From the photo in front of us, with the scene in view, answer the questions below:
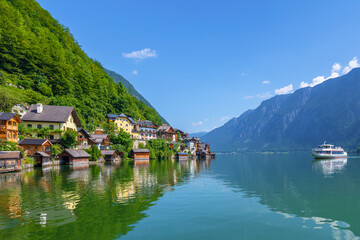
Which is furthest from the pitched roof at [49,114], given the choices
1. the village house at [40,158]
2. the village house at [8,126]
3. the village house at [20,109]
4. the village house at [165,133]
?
the village house at [165,133]

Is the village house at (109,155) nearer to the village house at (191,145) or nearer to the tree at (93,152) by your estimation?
the tree at (93,152)

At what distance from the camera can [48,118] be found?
2475 inches

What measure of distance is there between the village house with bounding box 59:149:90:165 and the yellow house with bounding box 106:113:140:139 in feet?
123

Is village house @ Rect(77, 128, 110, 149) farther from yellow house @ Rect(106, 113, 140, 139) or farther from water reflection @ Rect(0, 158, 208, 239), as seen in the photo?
water reflection @ Rect(0, 158, 208, 239)

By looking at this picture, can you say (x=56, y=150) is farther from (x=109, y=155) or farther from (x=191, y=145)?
(x=191, y=145)

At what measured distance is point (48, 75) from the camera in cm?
8881

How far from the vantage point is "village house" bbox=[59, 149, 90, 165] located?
60.6 m

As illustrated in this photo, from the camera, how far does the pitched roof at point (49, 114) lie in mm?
61906

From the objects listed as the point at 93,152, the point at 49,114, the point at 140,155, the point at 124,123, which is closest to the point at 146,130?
the point at 124,123

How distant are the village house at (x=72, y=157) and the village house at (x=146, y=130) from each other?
170ft

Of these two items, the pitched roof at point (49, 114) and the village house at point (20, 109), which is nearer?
the village house at point (20, 109)

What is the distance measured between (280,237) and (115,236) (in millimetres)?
9168

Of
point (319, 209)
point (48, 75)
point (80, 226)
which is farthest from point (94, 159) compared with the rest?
point (319, 209)

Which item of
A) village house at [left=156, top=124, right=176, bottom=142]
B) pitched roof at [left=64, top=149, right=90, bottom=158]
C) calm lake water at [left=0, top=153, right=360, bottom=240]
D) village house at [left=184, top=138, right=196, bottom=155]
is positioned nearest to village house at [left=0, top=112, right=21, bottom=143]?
pitched roof at [left=64, top=149, right=90, bottom=158]
